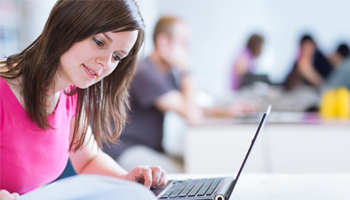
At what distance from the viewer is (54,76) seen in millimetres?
847

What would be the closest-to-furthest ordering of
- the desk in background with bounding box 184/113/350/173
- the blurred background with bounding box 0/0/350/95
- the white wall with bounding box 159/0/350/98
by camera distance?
the desk in background with bounding box 184/113/350/173 < the blurred background with bounding box 0/0/350/95 < the white wall with bounding box 159/0/350/98

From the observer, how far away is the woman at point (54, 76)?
0.77 meters

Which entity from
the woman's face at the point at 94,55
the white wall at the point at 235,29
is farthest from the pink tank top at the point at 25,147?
the white wall at the point at 235,29

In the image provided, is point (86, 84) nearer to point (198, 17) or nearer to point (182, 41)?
point (182, 41)

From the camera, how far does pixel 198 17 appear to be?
17.4 ft

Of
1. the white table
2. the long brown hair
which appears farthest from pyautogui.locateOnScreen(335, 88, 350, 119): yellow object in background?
the long brown hair

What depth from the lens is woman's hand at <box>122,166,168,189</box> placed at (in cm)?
84

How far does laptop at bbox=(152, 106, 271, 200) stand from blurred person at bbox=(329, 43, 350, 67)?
3.89 metres

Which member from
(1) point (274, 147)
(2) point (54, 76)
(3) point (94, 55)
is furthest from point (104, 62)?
(1) point (274, 147)

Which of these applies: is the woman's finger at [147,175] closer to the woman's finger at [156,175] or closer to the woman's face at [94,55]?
the woman's finger at [156,175]

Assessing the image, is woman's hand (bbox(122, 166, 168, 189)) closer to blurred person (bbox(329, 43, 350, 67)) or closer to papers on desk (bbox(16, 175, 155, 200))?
papers on desk (bbox(16, 175, 155, 200))

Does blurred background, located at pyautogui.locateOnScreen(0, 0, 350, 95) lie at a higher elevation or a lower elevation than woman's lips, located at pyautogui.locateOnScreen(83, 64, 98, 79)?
higher

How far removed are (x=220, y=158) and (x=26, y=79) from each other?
160 cm

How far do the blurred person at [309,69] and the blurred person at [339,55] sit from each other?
133 mm
